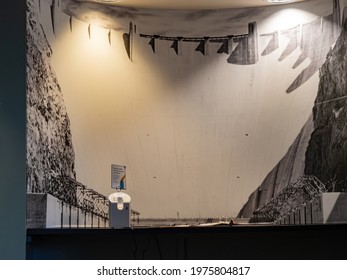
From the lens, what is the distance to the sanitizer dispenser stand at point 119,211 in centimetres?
367

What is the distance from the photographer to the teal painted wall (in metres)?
3.56

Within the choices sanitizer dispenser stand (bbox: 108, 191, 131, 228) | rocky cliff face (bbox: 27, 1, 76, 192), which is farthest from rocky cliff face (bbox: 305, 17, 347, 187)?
rocky cliff face (bbox: 27, 1, 76, 192)

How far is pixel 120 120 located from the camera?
13.3 feet

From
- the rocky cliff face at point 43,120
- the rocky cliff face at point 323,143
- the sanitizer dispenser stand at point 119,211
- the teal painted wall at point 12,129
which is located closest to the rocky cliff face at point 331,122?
the rocky cliff face at point 323,143

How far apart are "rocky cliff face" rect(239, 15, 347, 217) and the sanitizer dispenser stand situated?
→ 837 millimetres

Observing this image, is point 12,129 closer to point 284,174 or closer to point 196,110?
point 196,110

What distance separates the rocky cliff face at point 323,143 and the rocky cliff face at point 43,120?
4.44 ft

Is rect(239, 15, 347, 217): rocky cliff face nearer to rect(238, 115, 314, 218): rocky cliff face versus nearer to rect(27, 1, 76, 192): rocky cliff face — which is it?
rect(238, 115, 314, 218): rocky cliff face

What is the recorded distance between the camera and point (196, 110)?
4.10 m

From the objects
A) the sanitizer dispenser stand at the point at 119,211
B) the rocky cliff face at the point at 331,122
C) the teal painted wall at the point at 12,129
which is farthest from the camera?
the rocky cliff face at the point at 331,122

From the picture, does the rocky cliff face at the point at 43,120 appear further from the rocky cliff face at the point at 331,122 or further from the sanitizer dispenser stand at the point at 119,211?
the rocky cliff face at the point at 331,122

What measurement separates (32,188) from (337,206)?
2078mm

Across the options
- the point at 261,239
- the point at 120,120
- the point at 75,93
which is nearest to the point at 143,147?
the point at 120,120

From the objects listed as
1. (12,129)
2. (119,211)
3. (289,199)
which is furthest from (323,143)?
(12,129)
